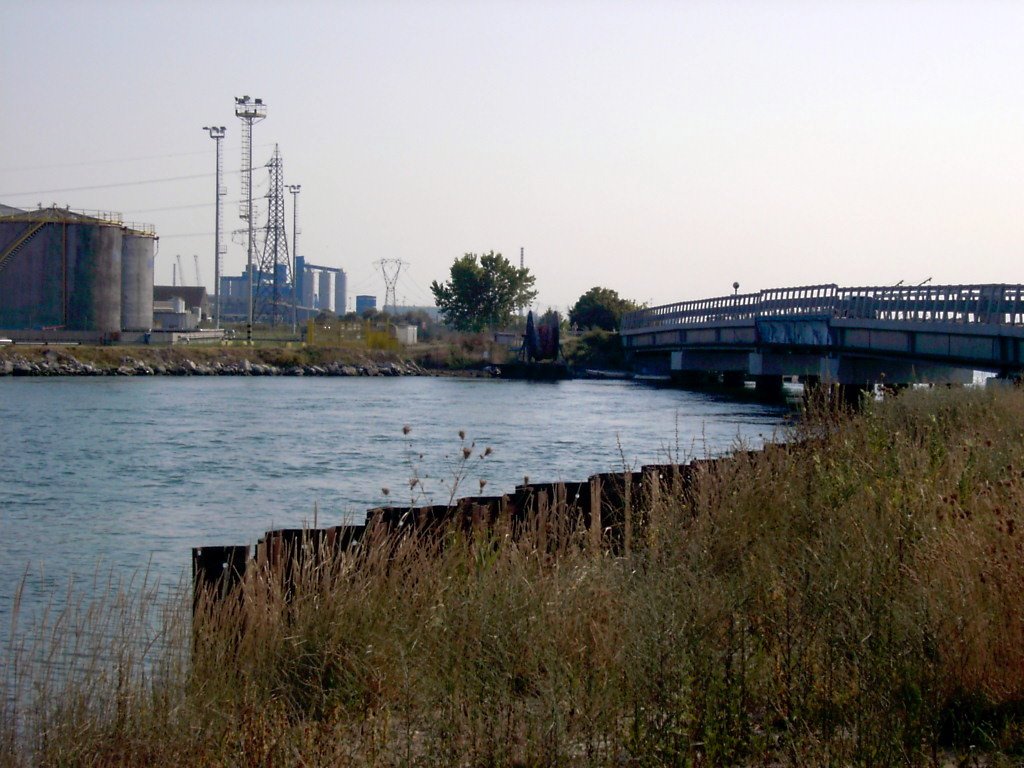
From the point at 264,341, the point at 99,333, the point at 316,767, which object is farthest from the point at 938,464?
the point at 264,341

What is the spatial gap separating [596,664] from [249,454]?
2669 centimetres

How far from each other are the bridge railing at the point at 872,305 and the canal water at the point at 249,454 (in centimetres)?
533

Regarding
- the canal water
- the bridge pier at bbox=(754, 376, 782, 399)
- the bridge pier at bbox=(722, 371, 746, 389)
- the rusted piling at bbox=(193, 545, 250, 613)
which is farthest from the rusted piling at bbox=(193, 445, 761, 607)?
the bridge pier at bbox=(722, 371, 746, 389)

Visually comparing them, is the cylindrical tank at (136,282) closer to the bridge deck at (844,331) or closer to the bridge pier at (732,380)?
the bridge deck at (844,331)

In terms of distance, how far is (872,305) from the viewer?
5106 cm

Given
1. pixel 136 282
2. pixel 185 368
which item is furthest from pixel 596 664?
pixel 136 282

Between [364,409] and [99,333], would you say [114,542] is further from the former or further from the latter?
[99,333]

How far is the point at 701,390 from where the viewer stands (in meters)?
77.3

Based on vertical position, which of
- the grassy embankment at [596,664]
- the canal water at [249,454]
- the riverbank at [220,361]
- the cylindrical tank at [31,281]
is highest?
the cylindrical tank at [31,281]

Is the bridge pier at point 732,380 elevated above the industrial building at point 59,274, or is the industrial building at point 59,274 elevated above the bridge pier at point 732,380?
the industrial building at point 59,274

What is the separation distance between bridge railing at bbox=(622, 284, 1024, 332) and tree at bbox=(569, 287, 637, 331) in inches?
2016

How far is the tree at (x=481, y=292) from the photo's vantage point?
13088 cm

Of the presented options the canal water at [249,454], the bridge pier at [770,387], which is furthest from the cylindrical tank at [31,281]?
the bridge pier at [770,387]

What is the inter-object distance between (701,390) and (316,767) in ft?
237
